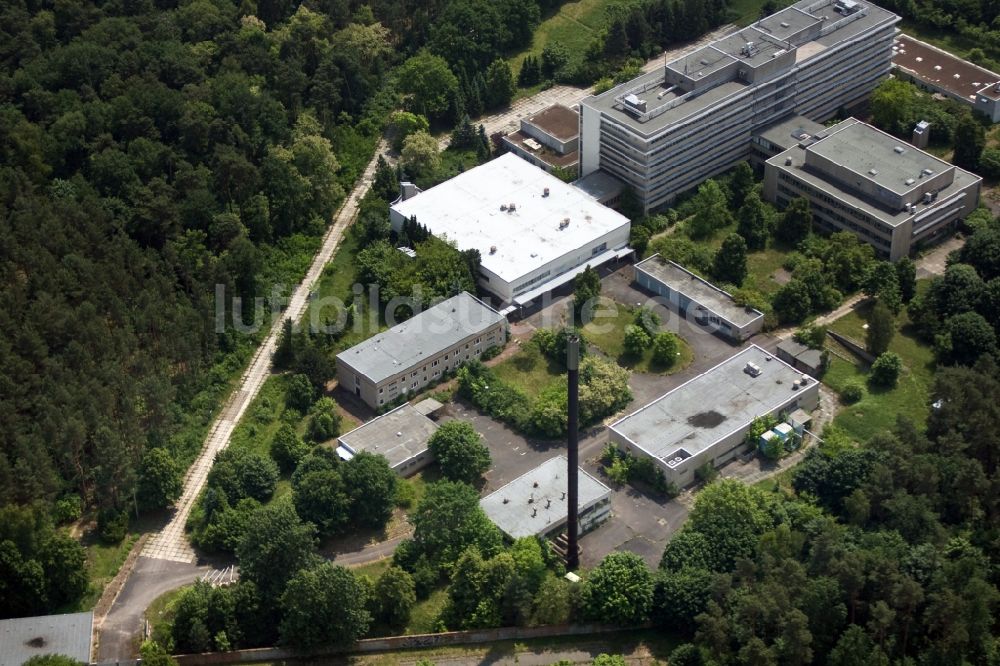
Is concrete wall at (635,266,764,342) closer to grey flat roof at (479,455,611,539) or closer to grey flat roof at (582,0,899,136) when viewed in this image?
grey flat roof at (582,0,899,136)

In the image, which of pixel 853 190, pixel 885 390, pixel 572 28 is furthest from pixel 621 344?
pixel 572 28

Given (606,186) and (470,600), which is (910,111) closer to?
(606,186)

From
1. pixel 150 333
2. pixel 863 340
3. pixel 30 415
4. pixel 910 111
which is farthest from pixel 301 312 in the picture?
pixel 910 111

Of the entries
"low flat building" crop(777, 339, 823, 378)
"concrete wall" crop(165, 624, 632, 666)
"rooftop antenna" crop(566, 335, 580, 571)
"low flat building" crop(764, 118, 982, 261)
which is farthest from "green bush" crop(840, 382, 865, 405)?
"concrete wall" crop(165, 624, 632, 666)

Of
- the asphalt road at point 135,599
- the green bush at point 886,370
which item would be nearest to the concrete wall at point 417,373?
the asphalt road at point 135,599

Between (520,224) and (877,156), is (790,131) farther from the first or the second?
(520,224)
